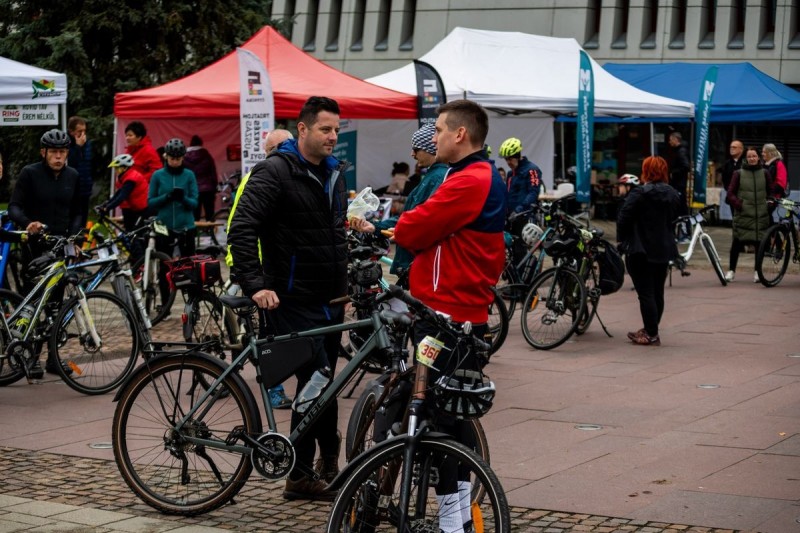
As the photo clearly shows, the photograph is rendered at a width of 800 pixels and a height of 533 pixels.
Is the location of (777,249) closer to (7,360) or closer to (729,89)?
(7,360)

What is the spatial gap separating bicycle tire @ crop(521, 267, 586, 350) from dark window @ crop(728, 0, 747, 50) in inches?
1022

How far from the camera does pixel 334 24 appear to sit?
43.5 m

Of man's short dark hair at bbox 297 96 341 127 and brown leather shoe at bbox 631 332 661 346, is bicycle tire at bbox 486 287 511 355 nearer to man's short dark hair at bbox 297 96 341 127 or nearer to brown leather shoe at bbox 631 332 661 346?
brown leather shoe at bbox 631 332 661 346

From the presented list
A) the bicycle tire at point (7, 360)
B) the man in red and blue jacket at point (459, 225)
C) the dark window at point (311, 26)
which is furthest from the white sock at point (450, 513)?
the dark window at point (311, 26)

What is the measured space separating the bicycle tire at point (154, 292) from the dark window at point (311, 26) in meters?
31.4

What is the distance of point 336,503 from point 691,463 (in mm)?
3017

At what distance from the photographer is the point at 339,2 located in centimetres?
4350

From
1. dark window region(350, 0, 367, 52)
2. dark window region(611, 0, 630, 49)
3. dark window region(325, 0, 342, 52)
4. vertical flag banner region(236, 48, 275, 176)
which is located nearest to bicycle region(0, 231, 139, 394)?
vertical flag banner region(236, 48, 275, 176)

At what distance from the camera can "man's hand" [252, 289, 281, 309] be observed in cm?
588

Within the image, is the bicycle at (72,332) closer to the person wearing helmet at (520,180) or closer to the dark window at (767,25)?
the person wearing helmet at (520,180)

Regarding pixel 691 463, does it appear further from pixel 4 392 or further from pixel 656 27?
pixel 656 27

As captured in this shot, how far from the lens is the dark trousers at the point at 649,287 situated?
11.6 meters

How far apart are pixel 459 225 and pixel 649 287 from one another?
6.69 m

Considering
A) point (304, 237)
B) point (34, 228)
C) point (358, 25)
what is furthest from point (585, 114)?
point (358, 25)
